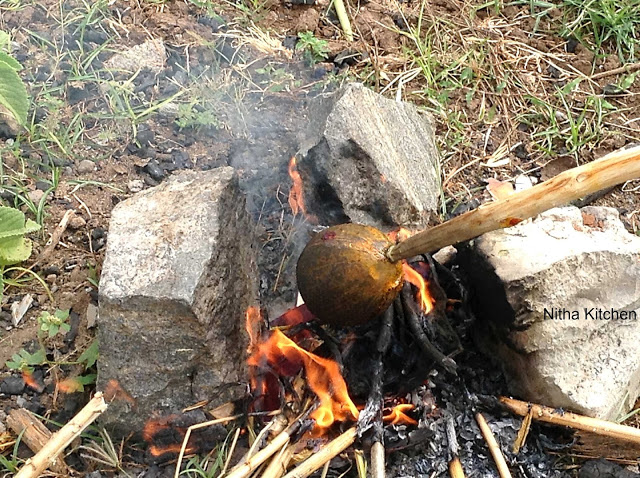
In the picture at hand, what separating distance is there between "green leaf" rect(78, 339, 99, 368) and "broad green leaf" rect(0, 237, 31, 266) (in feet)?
1.66

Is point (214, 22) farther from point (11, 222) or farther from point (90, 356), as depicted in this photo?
point (90, 356)

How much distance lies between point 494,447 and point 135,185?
183 centimetres

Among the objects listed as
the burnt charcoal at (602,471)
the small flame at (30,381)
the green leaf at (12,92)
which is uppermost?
the green leaf at (12,92)

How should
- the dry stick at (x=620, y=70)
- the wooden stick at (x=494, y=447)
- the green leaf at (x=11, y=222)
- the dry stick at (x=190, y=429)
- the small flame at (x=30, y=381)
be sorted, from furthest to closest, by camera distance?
the dry stick at (x=620, y=70) < the green leaf at (x=11, y=222) < the small flame at (x=30, y=381) < the wooden stick at (x=494, y=447) < the dry stick at (x=190, y=429)

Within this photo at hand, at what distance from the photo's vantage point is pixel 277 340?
8.53ft

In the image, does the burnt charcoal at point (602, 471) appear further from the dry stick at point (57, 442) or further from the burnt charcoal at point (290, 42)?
the burnt charcoal at point (290, 42)

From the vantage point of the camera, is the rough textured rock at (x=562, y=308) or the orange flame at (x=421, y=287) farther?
the orange flame at (x=421, y=287)

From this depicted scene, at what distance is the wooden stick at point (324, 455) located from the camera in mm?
2291

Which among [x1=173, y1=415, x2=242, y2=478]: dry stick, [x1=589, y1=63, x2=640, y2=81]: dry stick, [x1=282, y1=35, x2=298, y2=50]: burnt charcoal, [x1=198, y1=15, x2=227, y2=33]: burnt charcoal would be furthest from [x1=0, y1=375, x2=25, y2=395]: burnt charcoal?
[x1=589, y1=63, x2=640, y2=81]: dry stick

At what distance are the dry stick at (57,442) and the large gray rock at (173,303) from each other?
206 mm

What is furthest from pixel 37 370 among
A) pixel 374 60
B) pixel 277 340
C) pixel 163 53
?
pixel 374 60

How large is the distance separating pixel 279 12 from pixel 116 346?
97.7 inches

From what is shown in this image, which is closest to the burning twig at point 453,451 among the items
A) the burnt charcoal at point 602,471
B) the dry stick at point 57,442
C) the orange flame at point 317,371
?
the orange flame at point 317,371

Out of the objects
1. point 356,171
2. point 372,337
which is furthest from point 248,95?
point 372,337
